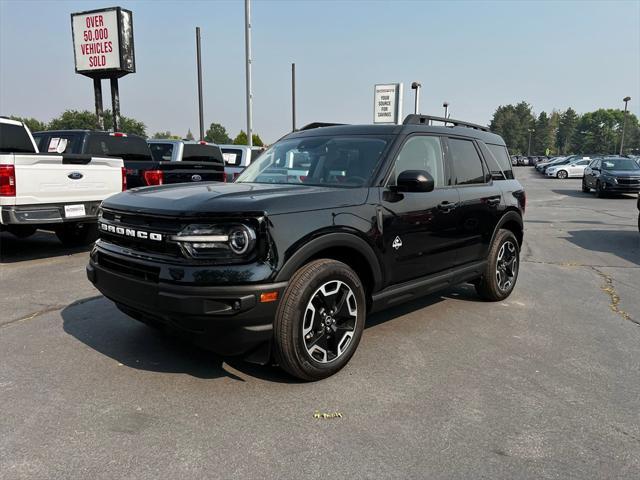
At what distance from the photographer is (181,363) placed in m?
3.67

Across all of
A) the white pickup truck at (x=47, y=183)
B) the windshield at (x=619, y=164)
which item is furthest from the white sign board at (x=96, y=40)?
the windshield at (x=619, y=164)

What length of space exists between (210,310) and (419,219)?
1.97 m

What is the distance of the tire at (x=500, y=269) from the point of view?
209 inches

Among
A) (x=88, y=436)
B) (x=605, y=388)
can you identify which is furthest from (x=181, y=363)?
(x=605, y=388)

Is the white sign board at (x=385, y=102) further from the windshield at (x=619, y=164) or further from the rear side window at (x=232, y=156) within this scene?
the windshield at (x=619, y=164)

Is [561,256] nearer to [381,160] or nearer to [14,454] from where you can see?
[381,160]

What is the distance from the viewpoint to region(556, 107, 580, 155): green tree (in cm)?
14212

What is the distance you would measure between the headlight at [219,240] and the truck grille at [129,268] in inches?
Answer: 11.5

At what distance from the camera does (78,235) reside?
8.89 meters

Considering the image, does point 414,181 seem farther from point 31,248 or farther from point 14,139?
point 31,248

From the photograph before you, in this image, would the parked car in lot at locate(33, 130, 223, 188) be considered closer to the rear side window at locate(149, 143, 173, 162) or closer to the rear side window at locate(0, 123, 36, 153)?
the rear side window at locate(0, 123, 36, 153)

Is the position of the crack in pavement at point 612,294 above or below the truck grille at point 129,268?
below

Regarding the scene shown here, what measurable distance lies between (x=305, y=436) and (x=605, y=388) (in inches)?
86.6

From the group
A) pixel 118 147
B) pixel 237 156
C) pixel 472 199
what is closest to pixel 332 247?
pixel 472 199
